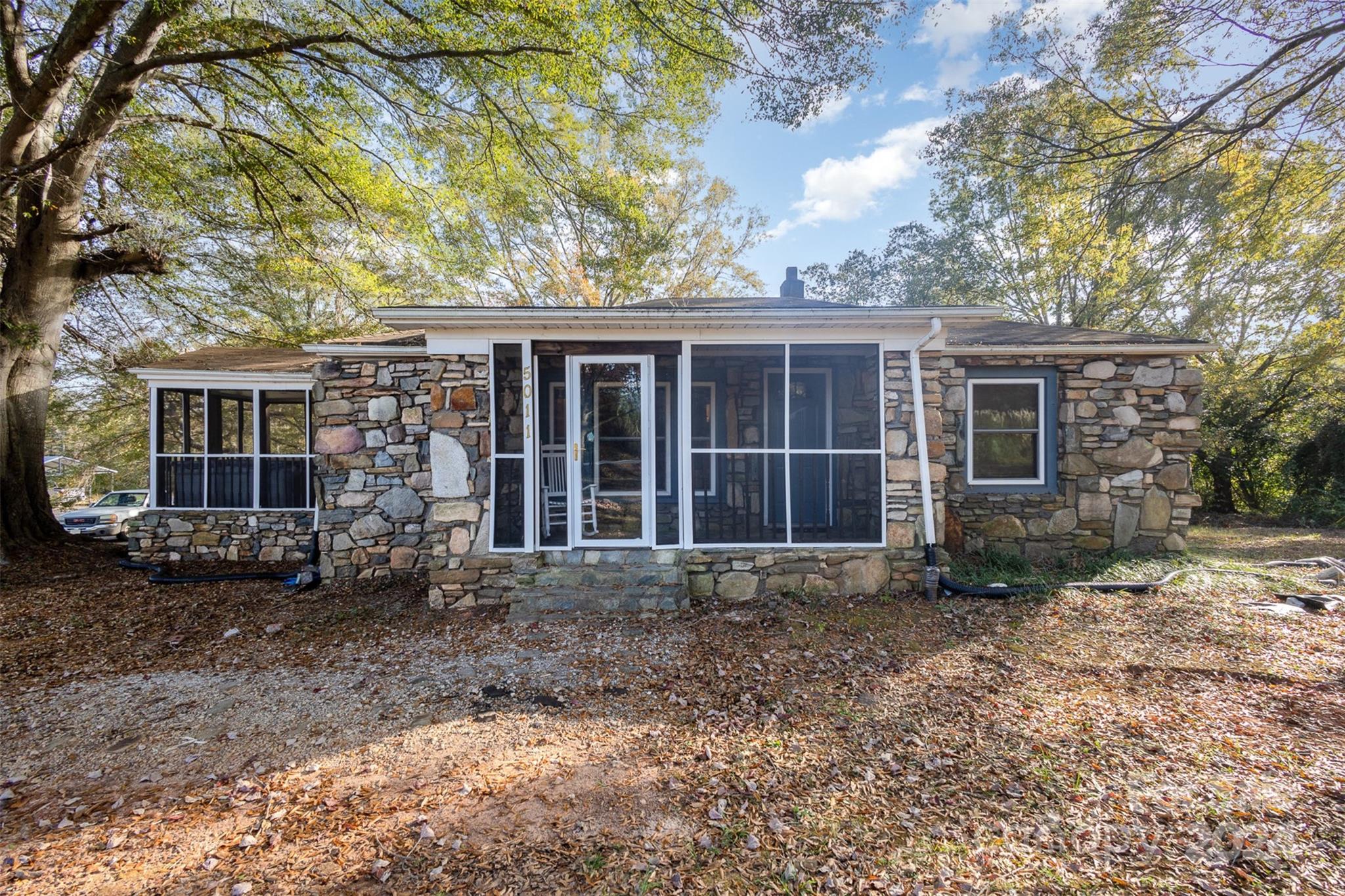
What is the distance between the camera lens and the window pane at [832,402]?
6.80 meters

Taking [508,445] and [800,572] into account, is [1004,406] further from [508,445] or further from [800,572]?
[508,445]

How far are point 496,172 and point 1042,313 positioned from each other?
12.9m

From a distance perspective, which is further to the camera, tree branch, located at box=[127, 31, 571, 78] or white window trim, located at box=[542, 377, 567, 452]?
white window trim, located at box=[542, 377, 567, 452]

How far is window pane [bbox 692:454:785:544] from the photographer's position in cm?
629

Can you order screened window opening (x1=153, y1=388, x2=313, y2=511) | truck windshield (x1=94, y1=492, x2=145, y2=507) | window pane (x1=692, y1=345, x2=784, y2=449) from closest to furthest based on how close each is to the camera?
1. window pane (x1=692, y1=345, x2=784, y2=449)
2. screened window opening (x1=153, y1=388, x2=313, y2=511)
3. truck windshield (x1=94, y1=492, x2=145, y2=507)

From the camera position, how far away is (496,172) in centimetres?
784

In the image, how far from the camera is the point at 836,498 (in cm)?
684

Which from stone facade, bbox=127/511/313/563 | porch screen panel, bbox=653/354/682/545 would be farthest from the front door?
stone facade, bbox=127/511/313/563

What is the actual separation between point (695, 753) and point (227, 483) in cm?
829

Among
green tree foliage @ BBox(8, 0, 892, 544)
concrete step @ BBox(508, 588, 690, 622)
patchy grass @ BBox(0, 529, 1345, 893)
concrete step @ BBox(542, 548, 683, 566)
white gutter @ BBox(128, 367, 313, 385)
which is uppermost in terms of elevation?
green tree foliage @ BBox(8, 0, 892, 544)

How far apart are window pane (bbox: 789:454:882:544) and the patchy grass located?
1090mm

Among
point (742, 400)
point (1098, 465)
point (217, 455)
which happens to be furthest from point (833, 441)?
point (217, 455)

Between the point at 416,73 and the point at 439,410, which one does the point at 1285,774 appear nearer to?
the point at 439,410

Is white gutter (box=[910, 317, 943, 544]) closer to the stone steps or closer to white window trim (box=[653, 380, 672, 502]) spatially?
the stone steps
